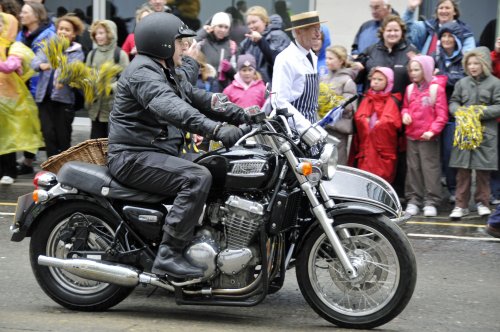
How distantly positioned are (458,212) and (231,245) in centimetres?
476

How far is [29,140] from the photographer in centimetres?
1192

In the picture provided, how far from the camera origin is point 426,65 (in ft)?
34.9

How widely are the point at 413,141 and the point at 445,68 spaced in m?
0.94

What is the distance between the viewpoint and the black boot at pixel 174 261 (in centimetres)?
623

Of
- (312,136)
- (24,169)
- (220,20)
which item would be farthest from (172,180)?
(24,169)

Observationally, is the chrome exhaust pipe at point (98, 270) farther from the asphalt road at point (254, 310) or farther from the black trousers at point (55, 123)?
the black trousers at point (55, 123)

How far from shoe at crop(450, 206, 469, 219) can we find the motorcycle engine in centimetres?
463

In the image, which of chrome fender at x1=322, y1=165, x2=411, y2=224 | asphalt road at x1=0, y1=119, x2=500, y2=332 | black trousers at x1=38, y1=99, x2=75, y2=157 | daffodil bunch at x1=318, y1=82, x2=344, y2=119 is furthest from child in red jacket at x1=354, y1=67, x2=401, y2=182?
chrome fender at x1=322, y1=165, x2=411, y2=224

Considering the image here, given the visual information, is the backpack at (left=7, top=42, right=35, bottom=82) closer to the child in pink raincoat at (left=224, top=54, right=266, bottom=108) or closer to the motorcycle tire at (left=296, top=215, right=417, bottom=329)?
the child in pink raincoat at (left=224, top=54, right=266, bottom=108)

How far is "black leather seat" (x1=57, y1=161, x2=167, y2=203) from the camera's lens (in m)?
6.39

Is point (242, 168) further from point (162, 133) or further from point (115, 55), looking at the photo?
point (115, 55)

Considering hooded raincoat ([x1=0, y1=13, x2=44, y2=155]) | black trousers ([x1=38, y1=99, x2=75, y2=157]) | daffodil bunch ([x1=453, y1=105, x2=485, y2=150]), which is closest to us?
daffodil bunch ([x1=453, y1=105, x2=485, y2=150])

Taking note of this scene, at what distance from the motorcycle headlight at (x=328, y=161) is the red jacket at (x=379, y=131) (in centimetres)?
469

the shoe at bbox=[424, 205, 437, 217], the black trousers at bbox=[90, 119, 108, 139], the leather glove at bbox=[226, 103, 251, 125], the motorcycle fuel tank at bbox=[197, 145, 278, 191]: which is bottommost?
the shoe at bbox=[424, 205, 437, 217]
